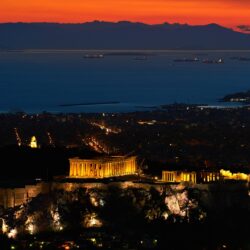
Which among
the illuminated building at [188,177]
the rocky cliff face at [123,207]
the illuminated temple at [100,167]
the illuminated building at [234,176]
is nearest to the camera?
the rocky cliff face at [123,207]

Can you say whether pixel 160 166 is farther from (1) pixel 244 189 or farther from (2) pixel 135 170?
(1) pixel 244 189

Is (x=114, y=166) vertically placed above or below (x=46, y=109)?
above

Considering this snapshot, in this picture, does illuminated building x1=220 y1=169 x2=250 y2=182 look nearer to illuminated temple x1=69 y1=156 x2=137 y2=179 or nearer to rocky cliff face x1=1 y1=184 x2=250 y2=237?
rocky cliff face x1=1 y1=184 x2=250 y2=237

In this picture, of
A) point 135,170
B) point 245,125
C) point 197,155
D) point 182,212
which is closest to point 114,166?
point 135,170

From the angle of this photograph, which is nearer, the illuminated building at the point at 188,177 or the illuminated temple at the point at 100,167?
the illuminated building at the point at 188,177

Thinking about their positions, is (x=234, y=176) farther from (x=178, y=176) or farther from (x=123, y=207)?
(x=123, y=207)

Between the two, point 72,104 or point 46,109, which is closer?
point 46,109

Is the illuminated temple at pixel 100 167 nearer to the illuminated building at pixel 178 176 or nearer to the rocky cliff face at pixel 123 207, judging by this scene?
the illuminated building at pixel 178 176

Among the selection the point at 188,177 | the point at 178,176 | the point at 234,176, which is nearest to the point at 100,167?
the point at 178,176

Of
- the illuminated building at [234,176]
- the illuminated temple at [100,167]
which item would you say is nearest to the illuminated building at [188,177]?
the illuminated building at [234,176]
